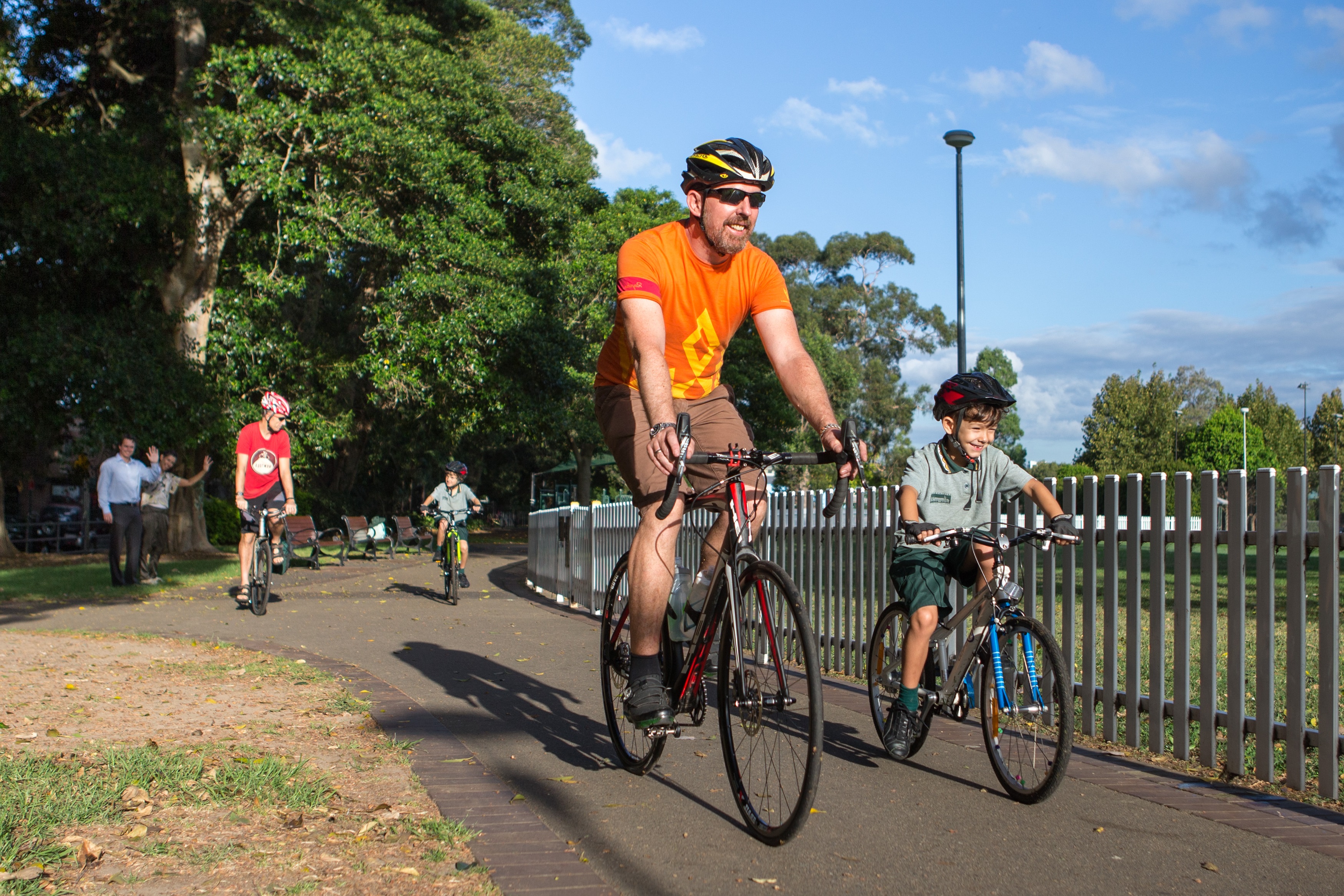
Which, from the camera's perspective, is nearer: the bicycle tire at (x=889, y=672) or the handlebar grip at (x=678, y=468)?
the handlebar grip at (x=678, y=468)

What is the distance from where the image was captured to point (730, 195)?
159 inches

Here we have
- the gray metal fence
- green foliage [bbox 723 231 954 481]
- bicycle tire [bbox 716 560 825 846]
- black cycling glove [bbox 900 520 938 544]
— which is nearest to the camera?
bicycle tire [bbox 716 560 825 846]

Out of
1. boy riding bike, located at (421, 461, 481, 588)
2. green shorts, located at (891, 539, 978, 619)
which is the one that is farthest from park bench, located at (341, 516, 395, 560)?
green shorts, located at (891, 539, 978, 619)

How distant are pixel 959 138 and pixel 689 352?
746 inches

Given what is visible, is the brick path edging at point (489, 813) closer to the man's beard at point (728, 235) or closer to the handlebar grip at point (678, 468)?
the handlebar grip at point (678, 468)

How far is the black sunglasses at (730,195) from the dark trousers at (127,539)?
1199cm

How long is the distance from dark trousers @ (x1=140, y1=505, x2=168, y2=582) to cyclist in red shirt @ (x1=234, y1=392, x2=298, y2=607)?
4666mm

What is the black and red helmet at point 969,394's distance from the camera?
15.3 feet

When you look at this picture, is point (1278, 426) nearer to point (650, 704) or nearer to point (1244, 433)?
point (1244, 433)

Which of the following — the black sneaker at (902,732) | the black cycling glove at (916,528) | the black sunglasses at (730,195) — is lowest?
the black sneaker at (902,732)

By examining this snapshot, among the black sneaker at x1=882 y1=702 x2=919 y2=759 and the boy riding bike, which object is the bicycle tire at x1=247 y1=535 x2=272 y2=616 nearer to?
A: the boy riding bike

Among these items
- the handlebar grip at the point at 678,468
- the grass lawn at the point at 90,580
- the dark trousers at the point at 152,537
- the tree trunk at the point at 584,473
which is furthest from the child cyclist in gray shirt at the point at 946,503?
the tree trunk at the point at 584,473

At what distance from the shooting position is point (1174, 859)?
3.59 meters

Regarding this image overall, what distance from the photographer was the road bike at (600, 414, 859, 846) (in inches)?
137
